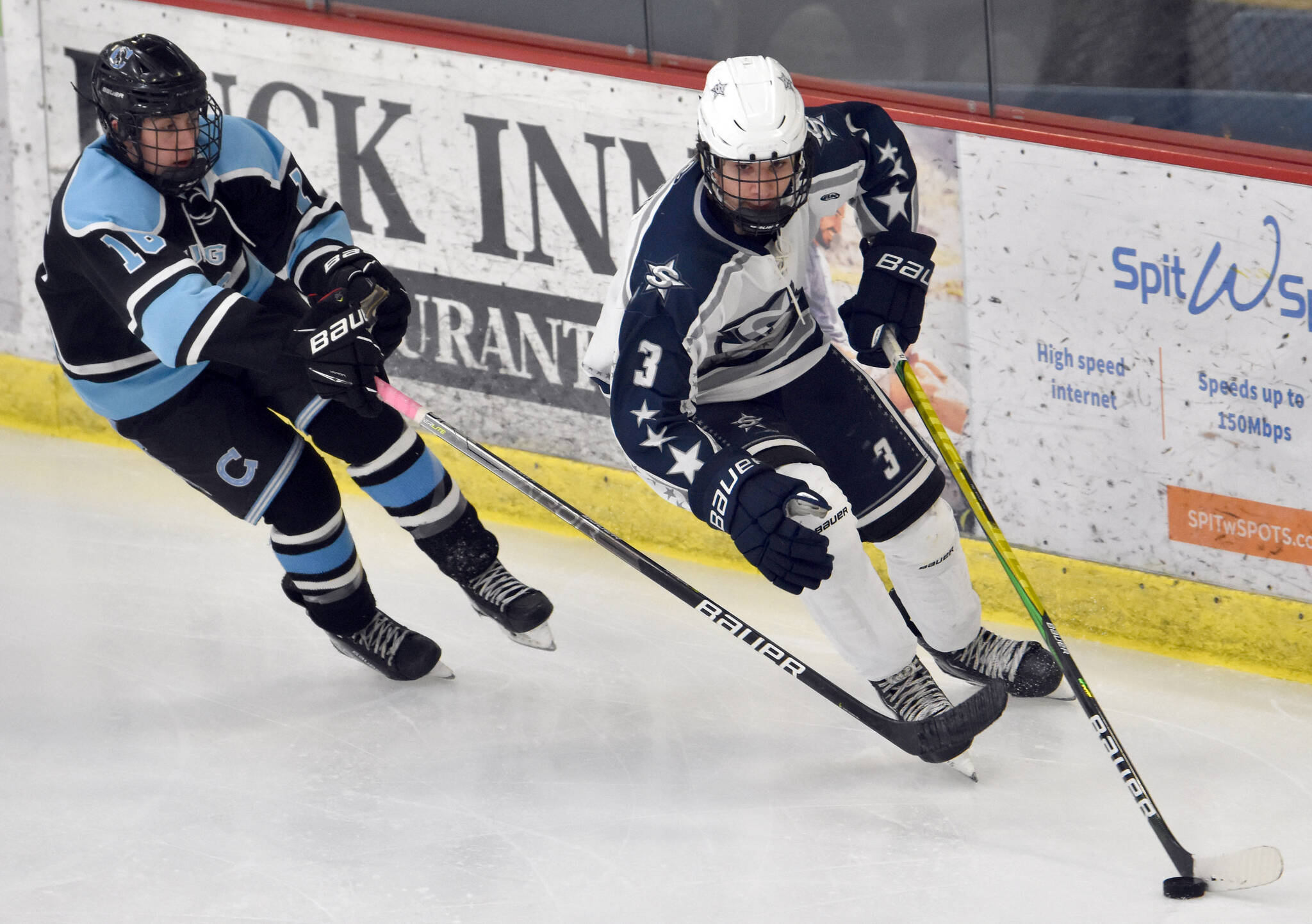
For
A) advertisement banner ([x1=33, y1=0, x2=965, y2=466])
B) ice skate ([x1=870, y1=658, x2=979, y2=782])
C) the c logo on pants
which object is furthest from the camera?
advertisement banner ([x1=33, y1=0, x2=965, y2=466])

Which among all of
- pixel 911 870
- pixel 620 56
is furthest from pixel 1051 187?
pixel 911 870

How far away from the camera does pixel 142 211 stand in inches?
115

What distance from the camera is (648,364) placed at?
8.63ft

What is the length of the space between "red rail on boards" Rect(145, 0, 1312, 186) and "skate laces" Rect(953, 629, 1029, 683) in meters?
0.97

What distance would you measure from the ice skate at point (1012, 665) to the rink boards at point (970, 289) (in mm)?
352

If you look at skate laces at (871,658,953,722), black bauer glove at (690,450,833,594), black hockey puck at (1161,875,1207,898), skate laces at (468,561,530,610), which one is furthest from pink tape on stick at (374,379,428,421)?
black hockey puck at (1161,875,1207,898)

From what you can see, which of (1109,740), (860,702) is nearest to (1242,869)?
(1109,740)

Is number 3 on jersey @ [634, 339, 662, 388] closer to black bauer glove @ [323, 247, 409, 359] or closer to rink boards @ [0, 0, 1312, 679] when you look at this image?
black bauer glove @ [323, 247, 409, 359]

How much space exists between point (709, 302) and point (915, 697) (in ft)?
2.64

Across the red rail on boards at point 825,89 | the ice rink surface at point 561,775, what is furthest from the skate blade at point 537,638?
the red rail on boards at point 825,89

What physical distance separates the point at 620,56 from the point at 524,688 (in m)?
1.47

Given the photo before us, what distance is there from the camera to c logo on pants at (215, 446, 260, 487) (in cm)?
307

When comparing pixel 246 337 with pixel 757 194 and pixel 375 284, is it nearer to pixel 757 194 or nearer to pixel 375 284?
pixel 375 284

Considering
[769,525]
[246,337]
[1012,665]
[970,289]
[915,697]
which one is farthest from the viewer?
[970,289]
